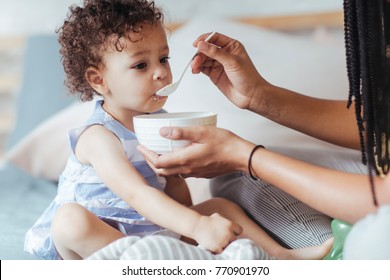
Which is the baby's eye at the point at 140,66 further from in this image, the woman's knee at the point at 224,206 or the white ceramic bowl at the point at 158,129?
the woman's knee at the point at 224,206

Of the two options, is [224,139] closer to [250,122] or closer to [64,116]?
[250,122]

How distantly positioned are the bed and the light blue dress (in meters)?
0.04

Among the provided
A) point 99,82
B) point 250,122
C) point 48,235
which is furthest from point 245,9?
point 48,235

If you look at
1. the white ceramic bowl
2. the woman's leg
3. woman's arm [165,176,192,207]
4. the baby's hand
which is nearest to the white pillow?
woman's arm [165,176,192,207]

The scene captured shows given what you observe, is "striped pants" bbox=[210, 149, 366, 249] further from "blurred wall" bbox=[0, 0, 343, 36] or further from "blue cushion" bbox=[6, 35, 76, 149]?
"blue cushion" bbox=[6, 35, 76, 149]

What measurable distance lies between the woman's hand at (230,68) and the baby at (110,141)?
0.06 m

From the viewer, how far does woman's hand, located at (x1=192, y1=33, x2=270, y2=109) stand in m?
0.81

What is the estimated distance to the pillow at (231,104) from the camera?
3.16 feet

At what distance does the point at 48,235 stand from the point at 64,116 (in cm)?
41

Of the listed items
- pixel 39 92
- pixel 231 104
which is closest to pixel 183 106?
pixel 231 104

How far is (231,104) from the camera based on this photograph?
1007 mm

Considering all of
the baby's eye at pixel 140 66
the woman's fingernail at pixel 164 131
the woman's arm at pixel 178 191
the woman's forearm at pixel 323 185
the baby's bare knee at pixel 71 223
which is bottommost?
the woman's arm at pixel 178 191

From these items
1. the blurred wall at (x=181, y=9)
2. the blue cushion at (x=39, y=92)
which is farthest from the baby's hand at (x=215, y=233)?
the blue cushion at (x=39, y=92)

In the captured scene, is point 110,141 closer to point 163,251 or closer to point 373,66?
point 163,251
